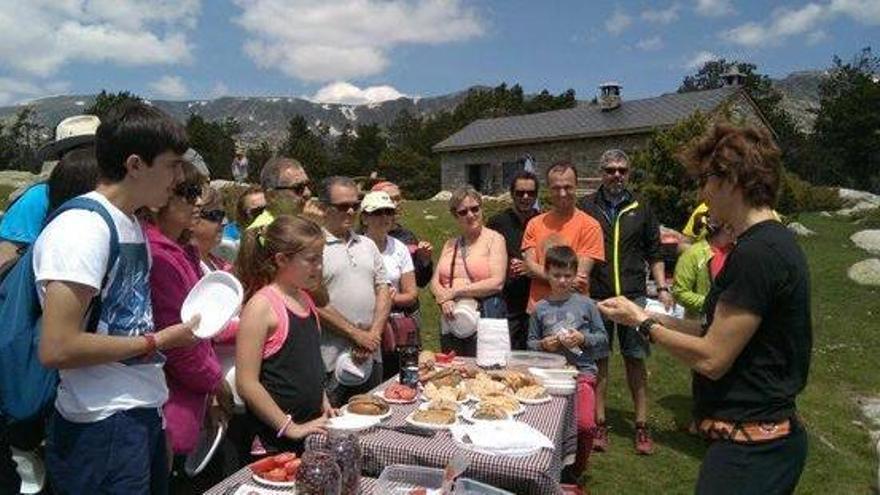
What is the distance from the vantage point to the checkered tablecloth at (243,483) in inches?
87.1

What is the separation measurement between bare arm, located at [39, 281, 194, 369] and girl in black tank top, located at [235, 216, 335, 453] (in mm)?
905

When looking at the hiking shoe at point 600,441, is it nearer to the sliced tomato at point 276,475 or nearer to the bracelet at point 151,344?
the sliced tomato at point 276,475

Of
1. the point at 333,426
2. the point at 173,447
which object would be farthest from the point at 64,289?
the point at 333,426

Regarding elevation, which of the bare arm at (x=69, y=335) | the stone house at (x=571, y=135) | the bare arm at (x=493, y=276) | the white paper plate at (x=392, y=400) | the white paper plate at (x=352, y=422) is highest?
the stone house at (x=571, y=135)

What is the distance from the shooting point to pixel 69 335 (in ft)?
6.06

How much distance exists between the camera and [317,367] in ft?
10.0

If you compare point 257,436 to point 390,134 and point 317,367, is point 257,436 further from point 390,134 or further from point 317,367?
point 390,134

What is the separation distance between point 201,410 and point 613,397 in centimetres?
537

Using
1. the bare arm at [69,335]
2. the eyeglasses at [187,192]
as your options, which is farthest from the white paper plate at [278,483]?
the eyeglasses at [187,192]

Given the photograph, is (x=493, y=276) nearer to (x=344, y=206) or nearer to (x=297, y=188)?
(x=344, y=206)

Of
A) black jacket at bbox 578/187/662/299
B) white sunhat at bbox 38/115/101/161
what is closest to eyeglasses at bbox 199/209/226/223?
white sunhat at bbox 38/115/101/161

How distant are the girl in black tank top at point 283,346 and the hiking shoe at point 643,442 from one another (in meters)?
3.44

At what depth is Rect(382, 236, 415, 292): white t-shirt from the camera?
4.78 metres

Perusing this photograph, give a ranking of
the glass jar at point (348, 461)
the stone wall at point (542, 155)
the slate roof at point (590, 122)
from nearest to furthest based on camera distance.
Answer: the glass jar at point (348, 461), the slate roof at point (590, 122), the stone wall at point (542, 155)
